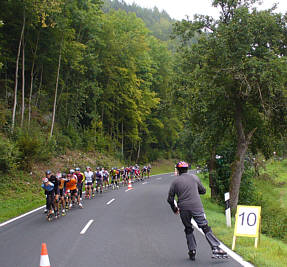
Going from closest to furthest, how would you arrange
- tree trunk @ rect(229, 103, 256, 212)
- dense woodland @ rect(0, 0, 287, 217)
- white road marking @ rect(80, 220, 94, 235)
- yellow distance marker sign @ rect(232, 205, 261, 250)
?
1. yellow distance marker sign @ rect(232, 205, 261, 250)
2. white road marking @ rect(80, 220, 94, 235)
3. dense woodland @ rect(0, 0, 287, 217)
4. tree trunk @ rect(229, 103, 256, 212)

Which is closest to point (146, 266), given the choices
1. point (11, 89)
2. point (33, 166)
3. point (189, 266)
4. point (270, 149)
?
point (189, 266)

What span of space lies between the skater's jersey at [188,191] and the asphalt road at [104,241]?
1079 mm

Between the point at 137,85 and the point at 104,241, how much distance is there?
3868cm

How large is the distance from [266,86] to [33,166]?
17.3 metres

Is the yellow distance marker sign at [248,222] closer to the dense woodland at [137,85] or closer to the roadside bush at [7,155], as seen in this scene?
the dense woodland at [137,85]

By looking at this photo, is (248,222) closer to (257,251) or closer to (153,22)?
(257,251)

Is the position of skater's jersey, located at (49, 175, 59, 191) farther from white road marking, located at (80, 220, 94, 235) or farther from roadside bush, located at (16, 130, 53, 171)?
roadside bush, located at (16, 130, 53, 171)

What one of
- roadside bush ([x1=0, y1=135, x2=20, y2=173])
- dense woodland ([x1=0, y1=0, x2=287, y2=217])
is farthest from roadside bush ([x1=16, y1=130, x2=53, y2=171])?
roadside bush ([x1=0, y1=135, x2=20, y2=173])

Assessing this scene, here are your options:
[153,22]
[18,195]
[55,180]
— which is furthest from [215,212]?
[153,22]

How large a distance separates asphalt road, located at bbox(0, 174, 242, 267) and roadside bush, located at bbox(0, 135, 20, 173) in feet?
24.2

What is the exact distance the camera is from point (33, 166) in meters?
24.3

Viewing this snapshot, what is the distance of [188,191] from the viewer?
22.2 ft

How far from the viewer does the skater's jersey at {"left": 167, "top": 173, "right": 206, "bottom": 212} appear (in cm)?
674

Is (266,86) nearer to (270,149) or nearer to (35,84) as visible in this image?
(270,149)
